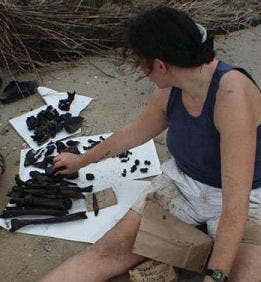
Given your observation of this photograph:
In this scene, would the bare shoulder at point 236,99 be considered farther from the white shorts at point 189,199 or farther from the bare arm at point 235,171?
the white shorts at point 189,199

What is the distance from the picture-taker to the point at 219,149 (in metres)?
2.08

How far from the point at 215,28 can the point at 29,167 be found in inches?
87.0

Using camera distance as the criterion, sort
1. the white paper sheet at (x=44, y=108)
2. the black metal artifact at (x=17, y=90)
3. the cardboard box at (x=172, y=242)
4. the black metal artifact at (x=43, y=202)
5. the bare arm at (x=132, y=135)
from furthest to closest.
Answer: the black metal artifact at (x=17, y=90) → the white paper sheet at (x=44, y=108) → the black metal artifact at (x=43, y=202) → the bare arm at (x=132, y=135) → the cardboard box at (x=172, y=242)

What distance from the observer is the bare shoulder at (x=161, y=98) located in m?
2.23

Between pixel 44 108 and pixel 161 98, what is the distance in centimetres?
160

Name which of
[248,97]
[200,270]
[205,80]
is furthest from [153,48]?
[200,270]

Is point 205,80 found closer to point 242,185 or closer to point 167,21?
point 167,21

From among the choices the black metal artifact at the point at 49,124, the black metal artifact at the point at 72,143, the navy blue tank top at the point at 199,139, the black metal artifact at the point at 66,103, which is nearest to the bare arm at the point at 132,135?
the navy blue tank top at the point at 199,139

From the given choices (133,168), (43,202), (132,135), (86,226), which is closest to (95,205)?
(86,226)

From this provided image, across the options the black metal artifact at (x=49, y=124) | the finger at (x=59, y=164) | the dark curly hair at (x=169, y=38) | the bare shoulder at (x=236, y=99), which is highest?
the dark curly hair at (x=169, y=38)

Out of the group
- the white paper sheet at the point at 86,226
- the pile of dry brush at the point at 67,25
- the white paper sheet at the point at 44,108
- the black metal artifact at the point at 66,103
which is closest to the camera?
the white paper sheet at the point at 86,226

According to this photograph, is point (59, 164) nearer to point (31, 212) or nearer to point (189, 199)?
point (31, 212)

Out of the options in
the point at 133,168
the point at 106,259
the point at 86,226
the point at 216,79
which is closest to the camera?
the point at 216,79

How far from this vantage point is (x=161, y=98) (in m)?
2.28
